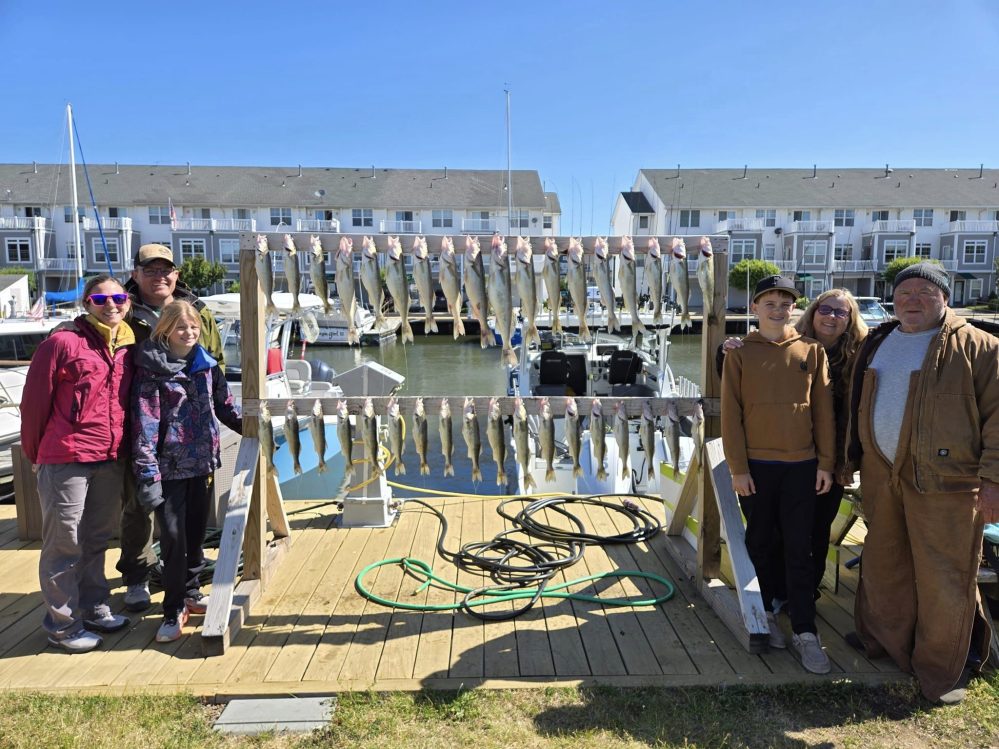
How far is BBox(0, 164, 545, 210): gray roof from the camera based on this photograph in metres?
47.2

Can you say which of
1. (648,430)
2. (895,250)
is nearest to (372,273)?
(648,430)

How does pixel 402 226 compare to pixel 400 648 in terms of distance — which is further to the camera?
pixel 402 226

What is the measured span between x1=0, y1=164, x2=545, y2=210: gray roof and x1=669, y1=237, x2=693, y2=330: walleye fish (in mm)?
45802

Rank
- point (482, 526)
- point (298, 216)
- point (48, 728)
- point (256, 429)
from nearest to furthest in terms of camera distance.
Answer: point (48, 728), point (256, 429), point (482, 526), point (298, 216)

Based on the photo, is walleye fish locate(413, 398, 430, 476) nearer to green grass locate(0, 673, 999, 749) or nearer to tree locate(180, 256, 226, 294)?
green grass locate(0, 673, 999, 749)

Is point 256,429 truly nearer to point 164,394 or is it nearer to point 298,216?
point 164,394

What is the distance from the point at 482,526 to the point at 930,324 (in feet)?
11.0

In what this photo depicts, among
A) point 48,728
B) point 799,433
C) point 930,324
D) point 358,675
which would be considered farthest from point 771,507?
point 48,728

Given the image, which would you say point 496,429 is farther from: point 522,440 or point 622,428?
point 622,428

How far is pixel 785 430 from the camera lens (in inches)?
130

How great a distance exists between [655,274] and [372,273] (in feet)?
5.21

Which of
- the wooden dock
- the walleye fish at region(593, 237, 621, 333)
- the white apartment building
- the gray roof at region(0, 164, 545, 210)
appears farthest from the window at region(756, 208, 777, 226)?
the walleye fish at region(593, 237, 621, 333)

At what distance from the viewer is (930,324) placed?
10.1 ft

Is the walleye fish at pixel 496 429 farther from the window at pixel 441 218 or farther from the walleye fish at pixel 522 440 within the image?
the window at pixel 441 218
